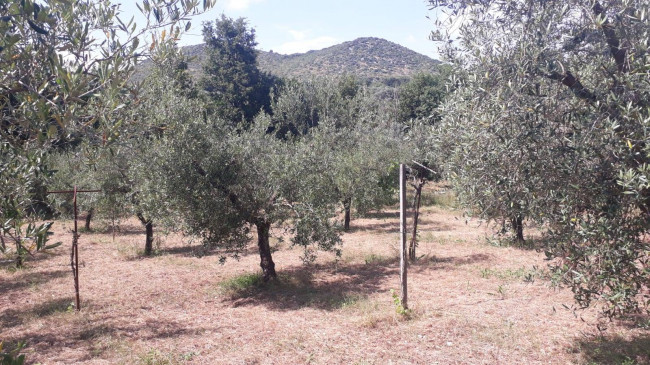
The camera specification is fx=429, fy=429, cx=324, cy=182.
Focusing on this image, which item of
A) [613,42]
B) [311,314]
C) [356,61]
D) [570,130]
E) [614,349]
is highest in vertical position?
[356,61]

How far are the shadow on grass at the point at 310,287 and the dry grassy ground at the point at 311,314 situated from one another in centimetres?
5

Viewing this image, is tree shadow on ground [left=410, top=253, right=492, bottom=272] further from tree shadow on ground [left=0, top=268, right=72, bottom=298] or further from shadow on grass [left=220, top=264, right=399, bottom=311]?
tree shadow on ground [left=0, top=268, right=72, bottom=298]

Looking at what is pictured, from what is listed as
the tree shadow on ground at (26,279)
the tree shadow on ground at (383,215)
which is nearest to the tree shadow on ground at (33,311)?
the tree shadow on ground at (26,279)

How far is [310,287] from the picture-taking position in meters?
12.4

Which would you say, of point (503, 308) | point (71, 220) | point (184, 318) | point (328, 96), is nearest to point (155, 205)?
point (184, 318)

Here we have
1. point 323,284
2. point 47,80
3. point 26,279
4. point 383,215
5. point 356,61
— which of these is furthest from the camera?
point 356,61

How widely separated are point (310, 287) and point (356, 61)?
89.8 meters

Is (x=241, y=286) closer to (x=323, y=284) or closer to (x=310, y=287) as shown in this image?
(x=310, y=287)

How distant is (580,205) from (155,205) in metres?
10.0

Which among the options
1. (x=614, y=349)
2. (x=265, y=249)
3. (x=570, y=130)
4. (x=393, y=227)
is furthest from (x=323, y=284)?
(x=393, y=227)

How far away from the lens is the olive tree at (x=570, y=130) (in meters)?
4.93

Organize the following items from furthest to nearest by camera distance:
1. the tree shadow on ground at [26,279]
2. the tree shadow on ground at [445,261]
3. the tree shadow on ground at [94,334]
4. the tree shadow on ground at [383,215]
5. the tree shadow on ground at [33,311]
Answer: the tree shadow on ground at [383,215], the tree shadow on ground at [445,261], the tree shadow on ground at [26,279], the tree shadow on ground at [33,311], the tree shadow on ground at [94,334]

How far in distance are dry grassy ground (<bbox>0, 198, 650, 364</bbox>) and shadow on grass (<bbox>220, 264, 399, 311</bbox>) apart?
5 centimetres

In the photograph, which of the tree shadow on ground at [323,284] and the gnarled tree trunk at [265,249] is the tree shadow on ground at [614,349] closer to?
the tree shadow on ground at [323,284]
